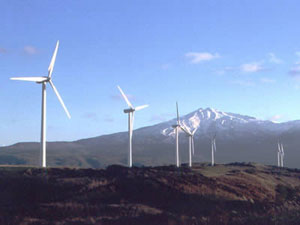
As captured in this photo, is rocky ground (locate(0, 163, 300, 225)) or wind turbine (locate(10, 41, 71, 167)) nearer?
rocky ground (locate(0, 163, 300, 225))

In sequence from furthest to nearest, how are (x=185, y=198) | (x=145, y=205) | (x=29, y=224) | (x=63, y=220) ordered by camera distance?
(x=185, y=198) < (x=145, y=205) < (x=63, y=220) < (x=29, y=224)

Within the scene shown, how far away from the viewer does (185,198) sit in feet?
222

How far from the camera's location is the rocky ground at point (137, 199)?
50.9m

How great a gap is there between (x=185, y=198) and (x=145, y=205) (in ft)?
27.0

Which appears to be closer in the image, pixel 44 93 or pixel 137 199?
pixel 137 199

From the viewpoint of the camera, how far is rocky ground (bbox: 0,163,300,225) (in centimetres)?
5088

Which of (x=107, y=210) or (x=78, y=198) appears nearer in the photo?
(x=107, y=210)

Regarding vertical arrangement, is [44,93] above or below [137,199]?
above

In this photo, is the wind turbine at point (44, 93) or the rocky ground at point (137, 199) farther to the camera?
the wind turbine at point (44, 93)

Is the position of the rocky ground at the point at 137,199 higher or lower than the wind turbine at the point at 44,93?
lower

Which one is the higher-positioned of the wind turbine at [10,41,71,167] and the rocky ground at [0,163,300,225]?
the wind turbine at [10,41,71,167]

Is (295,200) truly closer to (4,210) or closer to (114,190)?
(114,190)

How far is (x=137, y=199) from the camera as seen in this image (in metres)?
67.0

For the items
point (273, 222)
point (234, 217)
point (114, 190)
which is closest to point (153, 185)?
point (114, 190)
